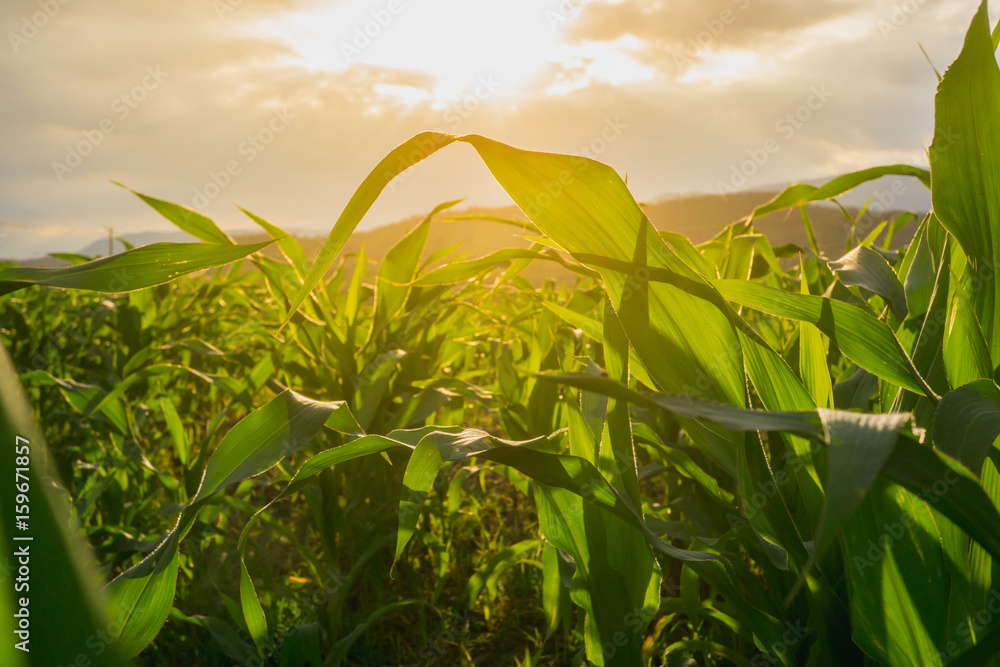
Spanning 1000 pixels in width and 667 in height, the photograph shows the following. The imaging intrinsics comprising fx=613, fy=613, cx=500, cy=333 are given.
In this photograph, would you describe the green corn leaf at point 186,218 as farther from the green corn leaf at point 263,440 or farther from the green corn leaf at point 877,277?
the green corn leaf at point 877,277

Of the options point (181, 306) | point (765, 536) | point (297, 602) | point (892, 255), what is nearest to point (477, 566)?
point (297, 602)

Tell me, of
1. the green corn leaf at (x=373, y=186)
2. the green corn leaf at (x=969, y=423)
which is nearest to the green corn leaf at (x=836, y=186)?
the green corn leaf at (x=969, y=423)

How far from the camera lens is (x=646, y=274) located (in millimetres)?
448

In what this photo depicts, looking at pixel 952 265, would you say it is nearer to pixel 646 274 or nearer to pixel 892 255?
pixel 646 274

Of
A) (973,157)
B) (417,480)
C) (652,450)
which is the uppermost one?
(973,157)

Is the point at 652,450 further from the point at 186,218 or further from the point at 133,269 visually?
the point at 186,218

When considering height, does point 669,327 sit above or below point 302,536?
above

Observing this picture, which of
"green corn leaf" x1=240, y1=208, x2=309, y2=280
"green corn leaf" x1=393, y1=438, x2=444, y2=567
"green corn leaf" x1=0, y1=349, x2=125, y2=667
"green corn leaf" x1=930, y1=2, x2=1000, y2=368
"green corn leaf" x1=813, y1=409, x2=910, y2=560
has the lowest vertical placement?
"green corn leaf" x1=393, y1=438, x2=444, y2=567

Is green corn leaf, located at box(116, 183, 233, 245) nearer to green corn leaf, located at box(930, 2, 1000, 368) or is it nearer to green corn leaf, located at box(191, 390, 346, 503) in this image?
green corn leaf, located at box(191, 390, 346, 503)

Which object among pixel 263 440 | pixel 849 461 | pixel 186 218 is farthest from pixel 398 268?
pixel 849 461

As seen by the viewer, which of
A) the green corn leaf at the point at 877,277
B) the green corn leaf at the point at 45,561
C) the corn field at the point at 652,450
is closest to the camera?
the green corn leaf at the point at 45,561

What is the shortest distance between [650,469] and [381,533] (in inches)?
22.4

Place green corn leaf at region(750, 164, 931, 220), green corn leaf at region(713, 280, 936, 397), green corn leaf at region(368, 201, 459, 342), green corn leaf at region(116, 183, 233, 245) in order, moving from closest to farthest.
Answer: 1. green corn leaf at region(713, 280, 936, 397)
2. green corn leaf at region(750, 164, 931, 220)
3. green corn leaf at region(116, 183, 233, 245)
4. green corn leaf at region(368, 201, 459, 342)

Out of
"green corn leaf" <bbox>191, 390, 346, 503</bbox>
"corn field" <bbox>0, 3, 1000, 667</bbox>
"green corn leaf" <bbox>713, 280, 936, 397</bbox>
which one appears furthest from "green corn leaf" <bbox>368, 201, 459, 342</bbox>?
"green corn leaf" <bbox>713, 280, 936, 397</bbox>
